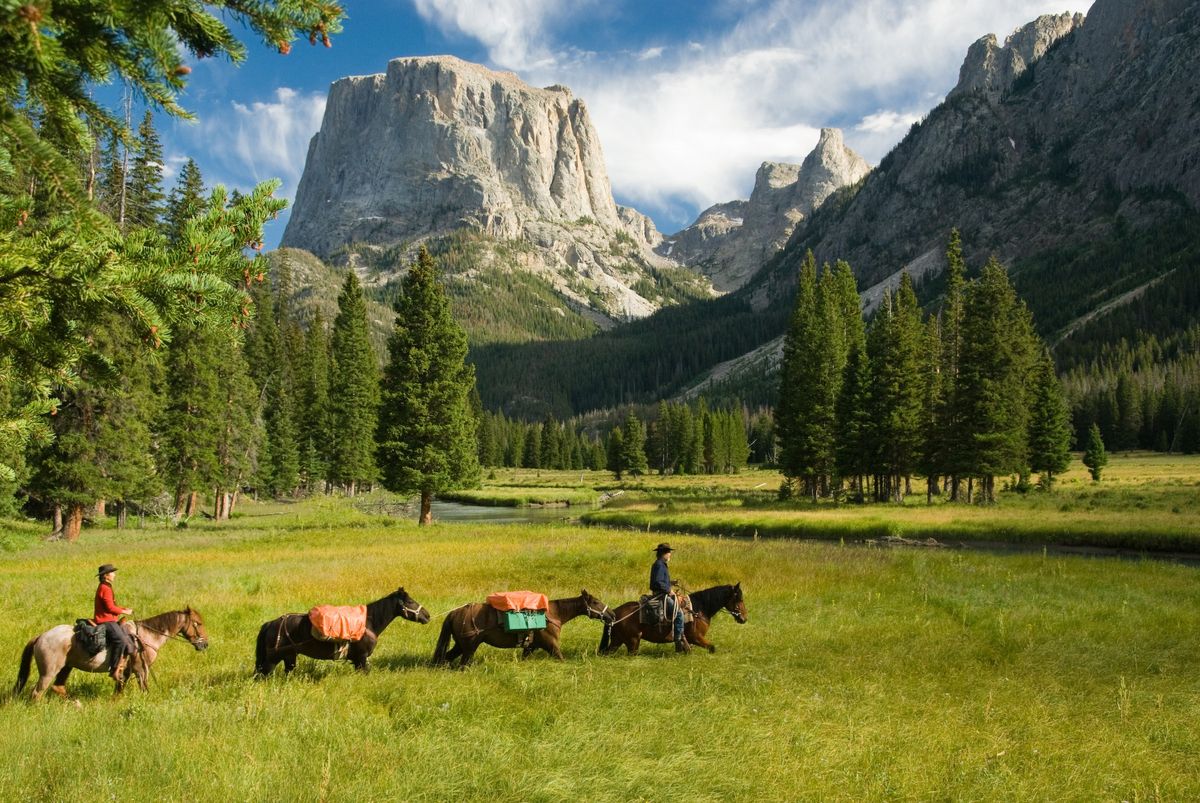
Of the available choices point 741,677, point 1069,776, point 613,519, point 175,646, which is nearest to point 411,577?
point 175,646

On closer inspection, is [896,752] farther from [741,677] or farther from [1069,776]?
[741,677]

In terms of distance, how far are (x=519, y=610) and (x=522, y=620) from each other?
185mm

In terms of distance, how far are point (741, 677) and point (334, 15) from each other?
11.3m

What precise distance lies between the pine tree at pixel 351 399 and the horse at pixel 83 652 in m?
54.0

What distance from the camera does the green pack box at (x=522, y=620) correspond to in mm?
12016

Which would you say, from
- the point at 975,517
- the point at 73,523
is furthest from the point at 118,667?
the point at 975,517

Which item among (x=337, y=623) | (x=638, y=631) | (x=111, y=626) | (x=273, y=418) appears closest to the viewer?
(x=111, y=626)

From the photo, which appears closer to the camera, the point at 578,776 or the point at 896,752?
the point at 578,776

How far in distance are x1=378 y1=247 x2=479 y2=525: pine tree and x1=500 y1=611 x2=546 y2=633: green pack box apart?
1172 inches

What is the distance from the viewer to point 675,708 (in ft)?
31.7

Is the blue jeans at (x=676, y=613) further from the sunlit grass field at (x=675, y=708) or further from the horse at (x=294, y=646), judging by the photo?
the horse at (x=294, y=646)

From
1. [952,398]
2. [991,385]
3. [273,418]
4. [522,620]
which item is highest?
[991,385]

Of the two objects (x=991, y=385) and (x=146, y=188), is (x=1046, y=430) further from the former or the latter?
(x=146, y=188)

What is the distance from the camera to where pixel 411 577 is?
21859 mm
